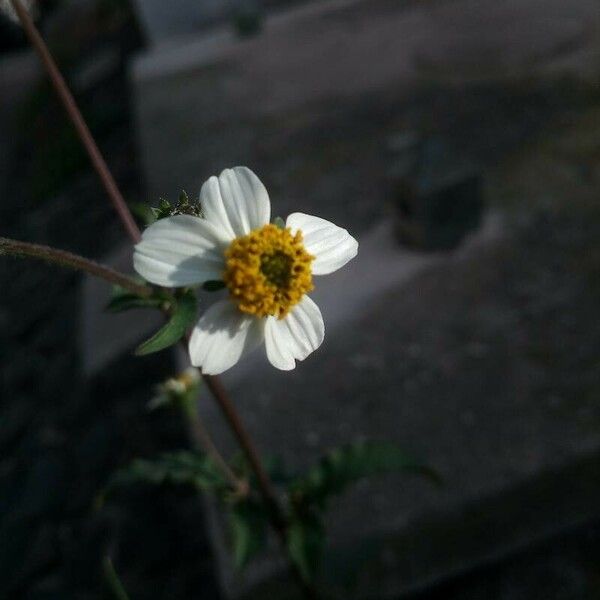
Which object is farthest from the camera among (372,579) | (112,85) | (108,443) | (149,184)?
(112,85)

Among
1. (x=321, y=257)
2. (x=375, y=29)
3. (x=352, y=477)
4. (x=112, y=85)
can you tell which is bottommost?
(x=112, y=85)

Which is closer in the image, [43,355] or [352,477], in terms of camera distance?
[352,477]

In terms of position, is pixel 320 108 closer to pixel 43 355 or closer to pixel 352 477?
pixel 43 355

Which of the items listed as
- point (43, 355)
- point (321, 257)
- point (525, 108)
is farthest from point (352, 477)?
point (43, 355)

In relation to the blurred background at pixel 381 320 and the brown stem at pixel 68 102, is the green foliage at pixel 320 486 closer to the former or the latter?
the blurred background at pixel 381 320

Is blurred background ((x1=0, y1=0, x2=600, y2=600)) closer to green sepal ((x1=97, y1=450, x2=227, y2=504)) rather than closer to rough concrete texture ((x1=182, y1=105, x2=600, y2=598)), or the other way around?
rough concrete texture ((x1=182, y1=105, x2=600, y2=598))

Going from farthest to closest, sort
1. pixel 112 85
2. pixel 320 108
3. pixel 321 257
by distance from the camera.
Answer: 1. pixel 112 85
2. pixel 320 108
3. pixel 321 257

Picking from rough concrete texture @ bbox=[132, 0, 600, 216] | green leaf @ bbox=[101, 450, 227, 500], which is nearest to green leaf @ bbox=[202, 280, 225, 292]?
green leaf @ bbox=[101, 450, 227, 500]
